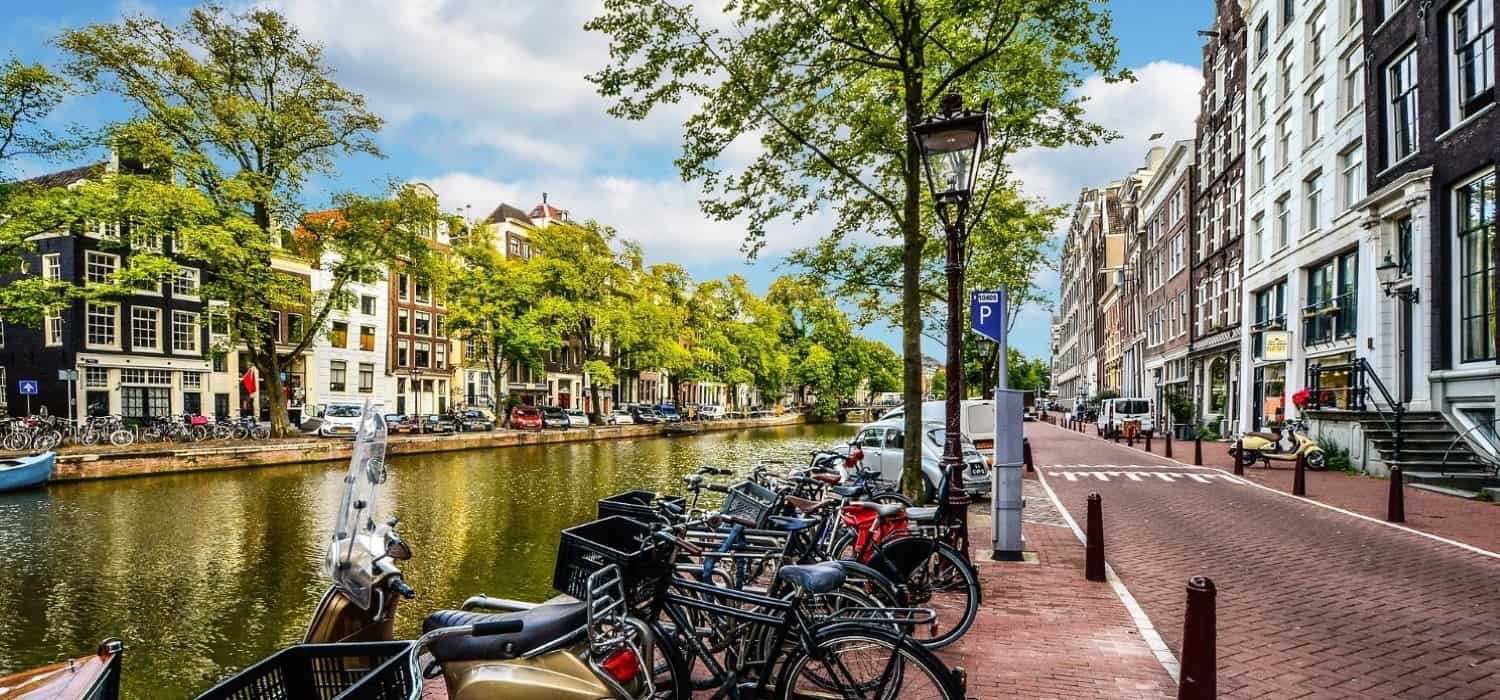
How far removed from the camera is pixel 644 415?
174 feet

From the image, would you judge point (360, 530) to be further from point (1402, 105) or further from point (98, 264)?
point (98, 264)

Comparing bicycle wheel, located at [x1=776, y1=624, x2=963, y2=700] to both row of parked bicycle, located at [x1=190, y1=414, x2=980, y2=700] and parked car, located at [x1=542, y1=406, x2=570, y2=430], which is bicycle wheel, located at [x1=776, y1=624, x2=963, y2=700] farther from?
parked car, located at [x1=542, y1=406, x2=570, y2=430]

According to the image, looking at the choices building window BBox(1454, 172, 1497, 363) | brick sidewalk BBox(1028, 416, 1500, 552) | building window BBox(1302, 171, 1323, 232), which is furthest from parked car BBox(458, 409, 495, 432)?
building window BBox(1454, 172, 1497, 363)

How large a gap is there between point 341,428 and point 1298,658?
3741 centimetres

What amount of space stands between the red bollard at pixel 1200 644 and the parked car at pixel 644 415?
46839 mm

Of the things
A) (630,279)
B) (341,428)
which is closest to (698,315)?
(630,279)

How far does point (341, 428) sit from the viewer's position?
3538 cm

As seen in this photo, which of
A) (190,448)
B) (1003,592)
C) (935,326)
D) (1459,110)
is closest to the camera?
(1003,592)

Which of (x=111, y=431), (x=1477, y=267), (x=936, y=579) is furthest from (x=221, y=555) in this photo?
(x=1477, y=267)

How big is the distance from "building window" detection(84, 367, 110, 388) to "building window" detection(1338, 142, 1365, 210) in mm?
48887

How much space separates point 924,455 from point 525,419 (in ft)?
106

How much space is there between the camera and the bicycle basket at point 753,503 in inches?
228

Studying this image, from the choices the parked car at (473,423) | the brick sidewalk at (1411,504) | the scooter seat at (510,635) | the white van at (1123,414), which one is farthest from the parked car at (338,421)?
the scooter seat at (510,635)

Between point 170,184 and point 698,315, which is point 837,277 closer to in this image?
point 170,184
